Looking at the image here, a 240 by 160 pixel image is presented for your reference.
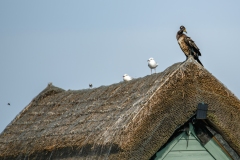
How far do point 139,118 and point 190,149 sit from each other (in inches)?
45.8

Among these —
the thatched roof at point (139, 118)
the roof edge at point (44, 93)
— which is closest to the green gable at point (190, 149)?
the thatched roof at point (139, 118)

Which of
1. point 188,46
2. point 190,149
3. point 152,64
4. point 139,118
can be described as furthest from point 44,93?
point 152,64

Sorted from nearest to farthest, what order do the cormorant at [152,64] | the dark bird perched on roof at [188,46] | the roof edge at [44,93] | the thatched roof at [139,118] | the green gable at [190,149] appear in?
the thatched roof at [139,118] < the green gable at [190,149] < the dark bird perched on roof at [188,46] < the roof edge at [44,93] < the cormorant at [152,64]

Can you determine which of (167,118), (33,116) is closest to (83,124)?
(167,118)

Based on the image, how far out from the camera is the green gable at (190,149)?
436 inches

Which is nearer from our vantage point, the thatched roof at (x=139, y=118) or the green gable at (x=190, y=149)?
the thatched roof at (x=139, y=118)

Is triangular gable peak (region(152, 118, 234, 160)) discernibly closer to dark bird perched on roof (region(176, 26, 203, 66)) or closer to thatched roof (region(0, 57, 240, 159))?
thatched roof (region(0, 57, 240, 159))

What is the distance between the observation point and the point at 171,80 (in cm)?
1093

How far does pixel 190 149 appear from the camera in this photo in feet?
37.1

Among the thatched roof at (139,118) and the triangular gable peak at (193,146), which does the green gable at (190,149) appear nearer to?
the triangular gable peak at (193,146)

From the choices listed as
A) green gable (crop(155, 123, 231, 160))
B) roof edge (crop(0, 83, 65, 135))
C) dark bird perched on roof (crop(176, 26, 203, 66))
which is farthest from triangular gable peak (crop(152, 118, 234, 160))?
roof edge (crop(0, 83, 65, 135))

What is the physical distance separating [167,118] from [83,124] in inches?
65.4

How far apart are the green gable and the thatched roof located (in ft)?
0.79

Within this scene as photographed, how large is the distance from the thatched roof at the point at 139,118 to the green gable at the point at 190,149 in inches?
9.5
